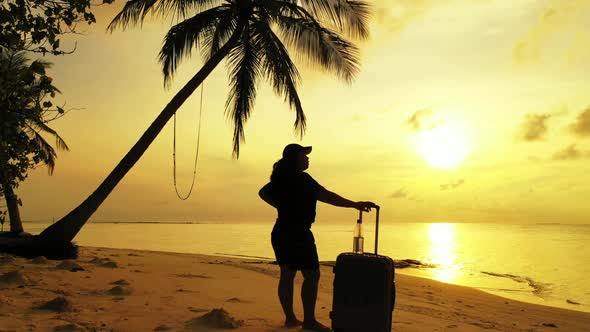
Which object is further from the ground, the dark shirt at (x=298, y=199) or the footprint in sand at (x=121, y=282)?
the dark shirt at (x=298, y=199)

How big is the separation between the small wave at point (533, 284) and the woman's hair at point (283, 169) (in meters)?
13.1

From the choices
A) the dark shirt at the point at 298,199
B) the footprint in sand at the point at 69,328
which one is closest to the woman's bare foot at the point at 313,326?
the dark shirt at the point at 298,199

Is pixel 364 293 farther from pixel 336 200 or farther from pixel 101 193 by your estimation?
pixel 101 193

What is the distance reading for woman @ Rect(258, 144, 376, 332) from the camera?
4.72 m

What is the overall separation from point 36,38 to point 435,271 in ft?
60.6

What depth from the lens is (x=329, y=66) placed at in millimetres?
12836

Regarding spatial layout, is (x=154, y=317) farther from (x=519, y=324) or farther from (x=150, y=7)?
(x=150, y=7)

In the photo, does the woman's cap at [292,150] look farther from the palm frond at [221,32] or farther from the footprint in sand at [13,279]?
the palm frond at [221,32]

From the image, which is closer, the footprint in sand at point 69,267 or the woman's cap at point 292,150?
the woman's cap at point 292,150

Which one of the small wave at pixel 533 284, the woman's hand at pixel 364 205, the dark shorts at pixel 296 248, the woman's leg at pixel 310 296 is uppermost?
the woman's hand at pixel 364 205

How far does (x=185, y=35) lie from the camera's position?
12406 millimetres

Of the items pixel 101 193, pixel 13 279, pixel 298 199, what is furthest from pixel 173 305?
pixel 101 193

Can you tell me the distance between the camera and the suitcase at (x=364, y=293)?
4.40 m

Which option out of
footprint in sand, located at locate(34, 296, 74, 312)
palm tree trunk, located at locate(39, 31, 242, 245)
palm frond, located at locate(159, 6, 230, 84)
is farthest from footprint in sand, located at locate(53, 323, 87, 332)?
palm frond, located at locate(159, 6, 230, 84)
